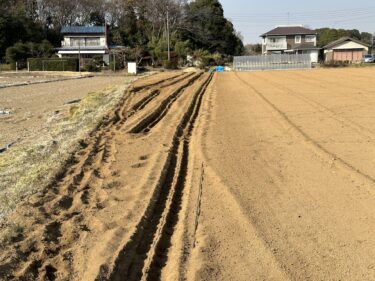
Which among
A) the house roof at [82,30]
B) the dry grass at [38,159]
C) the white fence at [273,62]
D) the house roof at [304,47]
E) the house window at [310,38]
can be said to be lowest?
the dry grass at [38,159]

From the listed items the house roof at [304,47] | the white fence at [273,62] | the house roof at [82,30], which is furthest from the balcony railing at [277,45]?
the white fence at [273,62]

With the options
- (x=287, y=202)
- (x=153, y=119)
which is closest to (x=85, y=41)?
(x=153, y=119)

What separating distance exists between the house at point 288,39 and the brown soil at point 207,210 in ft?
260

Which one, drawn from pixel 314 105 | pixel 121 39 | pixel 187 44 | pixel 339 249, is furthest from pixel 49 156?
pixel 121 39

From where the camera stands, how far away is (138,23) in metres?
83.1

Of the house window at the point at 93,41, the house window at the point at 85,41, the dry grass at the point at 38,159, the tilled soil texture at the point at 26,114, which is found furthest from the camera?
the house window at the point at 93,41

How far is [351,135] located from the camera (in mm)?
10320

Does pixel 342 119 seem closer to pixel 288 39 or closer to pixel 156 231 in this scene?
pixel 156 231

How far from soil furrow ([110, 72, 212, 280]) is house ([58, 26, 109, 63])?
233 ft

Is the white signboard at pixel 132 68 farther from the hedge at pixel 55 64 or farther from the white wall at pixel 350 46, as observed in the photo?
the white wall at pixel 350 46

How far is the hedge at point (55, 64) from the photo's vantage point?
58844 mm

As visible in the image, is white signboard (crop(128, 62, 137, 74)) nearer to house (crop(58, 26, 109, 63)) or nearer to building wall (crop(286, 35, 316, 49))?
house (crop(58, 26, 109, 63))

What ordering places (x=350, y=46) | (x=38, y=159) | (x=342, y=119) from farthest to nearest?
(x=350, y=46) < (x=342, y=119) < (x=38, y=159)

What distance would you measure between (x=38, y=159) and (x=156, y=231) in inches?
172
